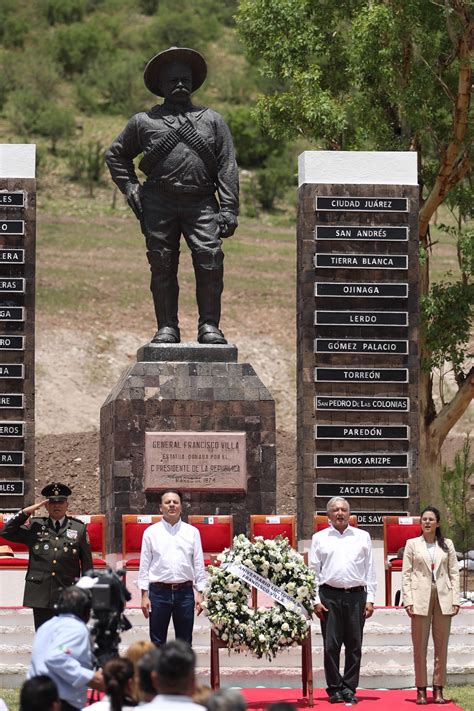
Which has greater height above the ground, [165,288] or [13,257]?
[13,257]

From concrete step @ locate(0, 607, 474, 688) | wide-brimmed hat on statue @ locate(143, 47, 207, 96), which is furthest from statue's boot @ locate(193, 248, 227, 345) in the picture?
concrete step @ locate(0, 607, 474, 688)

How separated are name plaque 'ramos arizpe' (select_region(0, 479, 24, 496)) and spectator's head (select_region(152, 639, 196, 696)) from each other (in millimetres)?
10021

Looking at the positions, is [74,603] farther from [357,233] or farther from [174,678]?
[357,233]

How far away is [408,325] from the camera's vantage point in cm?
1705

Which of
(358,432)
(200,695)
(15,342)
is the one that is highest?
(15,342)

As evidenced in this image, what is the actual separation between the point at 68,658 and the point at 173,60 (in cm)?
970

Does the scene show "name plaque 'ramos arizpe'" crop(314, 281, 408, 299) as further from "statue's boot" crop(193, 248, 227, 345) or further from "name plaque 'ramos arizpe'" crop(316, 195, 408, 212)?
"statue's boot" crop(193, 248, 227, 345)

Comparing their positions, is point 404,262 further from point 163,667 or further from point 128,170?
point 163,667

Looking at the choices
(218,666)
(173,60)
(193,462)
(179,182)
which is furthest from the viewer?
(173,60)

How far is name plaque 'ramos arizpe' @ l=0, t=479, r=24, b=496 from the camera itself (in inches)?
659

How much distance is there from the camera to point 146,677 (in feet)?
24.5

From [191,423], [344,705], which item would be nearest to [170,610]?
[344,705]

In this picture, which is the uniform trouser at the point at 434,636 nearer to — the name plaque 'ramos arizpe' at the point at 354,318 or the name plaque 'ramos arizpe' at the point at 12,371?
the name plaque 'ramos arizpe' at the point at 354,318

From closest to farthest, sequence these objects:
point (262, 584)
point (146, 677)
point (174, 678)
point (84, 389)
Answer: point (174, 678) → point (146, 677) → point (262, 584) → point (84, 389)
